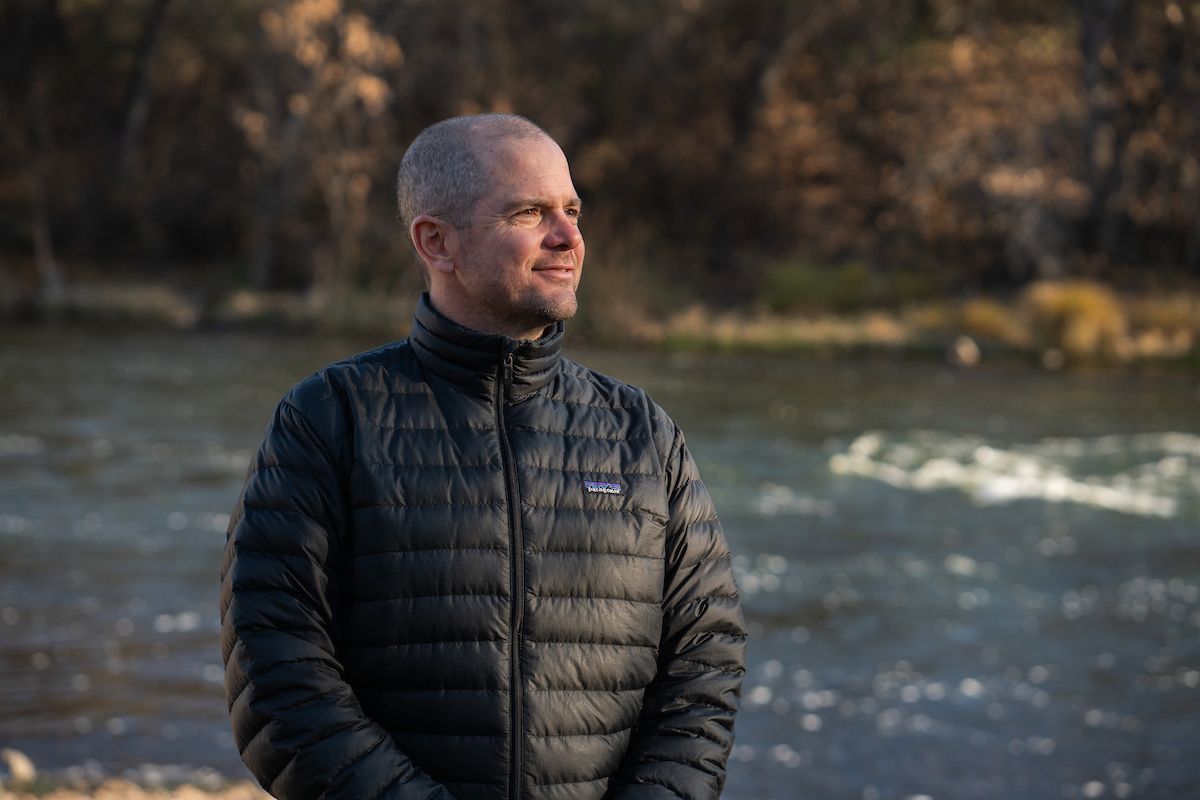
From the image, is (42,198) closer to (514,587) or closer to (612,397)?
(612,397)

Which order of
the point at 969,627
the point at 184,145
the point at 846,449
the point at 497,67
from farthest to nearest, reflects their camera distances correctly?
the point at 184,145, the point at 497,67, the point at 846,449, the point at 969,627

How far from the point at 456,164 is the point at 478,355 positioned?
0.31 meters

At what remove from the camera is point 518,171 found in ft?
6.89

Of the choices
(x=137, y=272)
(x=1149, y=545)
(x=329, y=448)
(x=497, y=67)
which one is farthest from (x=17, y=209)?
(x=329, y=448)

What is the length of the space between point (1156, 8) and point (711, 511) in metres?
26.1

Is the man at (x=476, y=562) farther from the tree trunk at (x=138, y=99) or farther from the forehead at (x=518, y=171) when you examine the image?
the tree trunk at (x=138, y=99)

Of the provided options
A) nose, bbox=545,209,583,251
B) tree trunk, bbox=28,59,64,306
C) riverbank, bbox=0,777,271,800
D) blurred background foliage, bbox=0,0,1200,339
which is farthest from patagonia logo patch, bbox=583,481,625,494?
tree trunk, bbox=28,59,64,306

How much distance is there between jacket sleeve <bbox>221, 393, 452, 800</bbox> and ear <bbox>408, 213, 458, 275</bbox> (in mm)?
294

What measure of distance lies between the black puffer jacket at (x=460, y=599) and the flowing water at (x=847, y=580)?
325cm

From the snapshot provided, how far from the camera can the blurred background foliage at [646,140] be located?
92.9ft

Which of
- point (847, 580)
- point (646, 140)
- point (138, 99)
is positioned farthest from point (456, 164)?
point (138, 99)

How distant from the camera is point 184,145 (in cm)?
3756

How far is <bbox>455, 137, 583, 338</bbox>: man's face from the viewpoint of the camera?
6.89 feet

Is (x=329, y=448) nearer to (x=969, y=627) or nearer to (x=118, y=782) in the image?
(x=118, y=782)
